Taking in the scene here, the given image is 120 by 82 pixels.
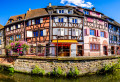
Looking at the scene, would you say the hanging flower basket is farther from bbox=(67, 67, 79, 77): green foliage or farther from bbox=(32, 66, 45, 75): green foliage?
bbox=(67, 67, 79, 77): green foliage

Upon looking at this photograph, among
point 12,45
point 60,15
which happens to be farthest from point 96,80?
point 60,15

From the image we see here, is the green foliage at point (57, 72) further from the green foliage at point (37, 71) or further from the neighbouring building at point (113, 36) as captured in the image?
the neighbouring building at point (113, 36)

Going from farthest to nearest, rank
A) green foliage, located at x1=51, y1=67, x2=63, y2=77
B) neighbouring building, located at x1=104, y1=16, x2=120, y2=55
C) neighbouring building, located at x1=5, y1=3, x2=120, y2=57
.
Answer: neighbouring building, located at x1=104, y1=16, x2=120, y2=55, neighbouring building, located at x1=5, y1=3, x2=120, y2=57, green foliage, located at x1=51, y1=67, x2=63, y2=77

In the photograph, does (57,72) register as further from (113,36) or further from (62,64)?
(113,36)

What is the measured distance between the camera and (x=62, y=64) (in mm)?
8867

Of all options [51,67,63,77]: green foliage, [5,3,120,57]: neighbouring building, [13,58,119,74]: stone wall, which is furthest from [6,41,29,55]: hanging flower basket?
[5,3,120,57]: neighbouring building

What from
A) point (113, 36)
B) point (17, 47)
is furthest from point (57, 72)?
point (113, 36)

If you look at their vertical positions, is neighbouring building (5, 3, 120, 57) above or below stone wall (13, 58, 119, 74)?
above

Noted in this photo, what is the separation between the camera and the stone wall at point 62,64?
888 centimetres

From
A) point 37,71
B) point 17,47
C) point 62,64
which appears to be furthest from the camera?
point 17,47

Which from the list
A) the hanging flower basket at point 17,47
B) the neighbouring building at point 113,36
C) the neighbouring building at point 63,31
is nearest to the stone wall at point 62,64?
the hanging flower basket at point 17,47

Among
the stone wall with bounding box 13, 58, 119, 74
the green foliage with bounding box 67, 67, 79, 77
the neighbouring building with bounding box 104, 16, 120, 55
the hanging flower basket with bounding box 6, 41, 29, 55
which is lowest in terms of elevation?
the green foliage with bounding box 67, 67, 79, 77

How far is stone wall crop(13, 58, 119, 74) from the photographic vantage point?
8.88m

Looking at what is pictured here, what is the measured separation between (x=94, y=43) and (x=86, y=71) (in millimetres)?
10166
